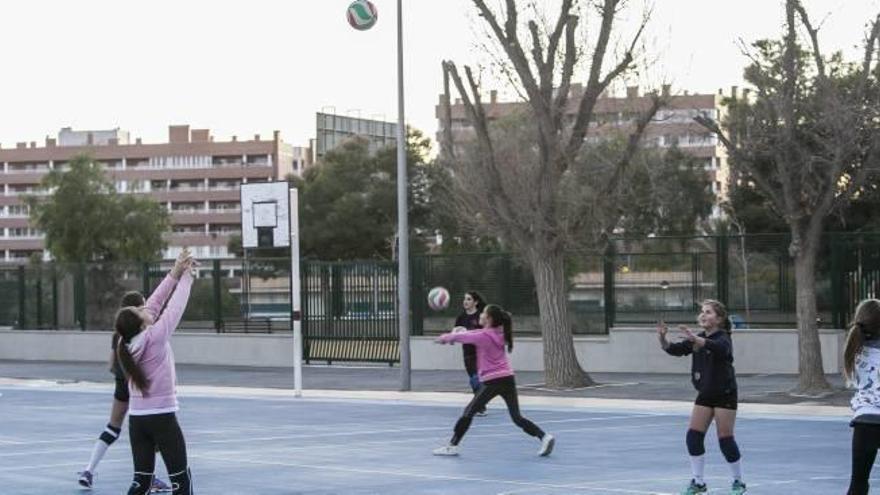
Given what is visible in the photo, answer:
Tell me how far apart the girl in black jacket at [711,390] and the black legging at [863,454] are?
216cm

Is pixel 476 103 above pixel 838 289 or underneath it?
above

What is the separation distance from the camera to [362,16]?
29.5 metres

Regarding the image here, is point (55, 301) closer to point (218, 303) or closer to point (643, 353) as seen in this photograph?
point (218, 303)

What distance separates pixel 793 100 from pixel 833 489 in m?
12.0

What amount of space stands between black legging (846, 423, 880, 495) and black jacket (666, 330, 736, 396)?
2.26 m

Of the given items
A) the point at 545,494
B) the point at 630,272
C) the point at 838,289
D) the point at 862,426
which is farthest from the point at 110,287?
the point at 862,426

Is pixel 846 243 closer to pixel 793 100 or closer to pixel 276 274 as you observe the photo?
pixel 793 100

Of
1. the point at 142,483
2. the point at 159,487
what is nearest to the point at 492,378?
the point at 159,487

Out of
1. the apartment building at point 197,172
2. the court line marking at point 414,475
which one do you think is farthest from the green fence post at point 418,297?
the apartment building at point 197,172

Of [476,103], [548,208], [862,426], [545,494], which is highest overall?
[476,103]

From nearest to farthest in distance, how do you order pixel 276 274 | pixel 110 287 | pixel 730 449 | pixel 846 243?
pixel 730 449
pixel 846 243
pixel 276 274
pixel 110 287

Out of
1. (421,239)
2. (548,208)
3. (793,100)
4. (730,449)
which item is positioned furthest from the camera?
(421,239)

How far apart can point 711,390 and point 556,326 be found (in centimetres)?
1494

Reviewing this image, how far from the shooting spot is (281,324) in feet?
124
